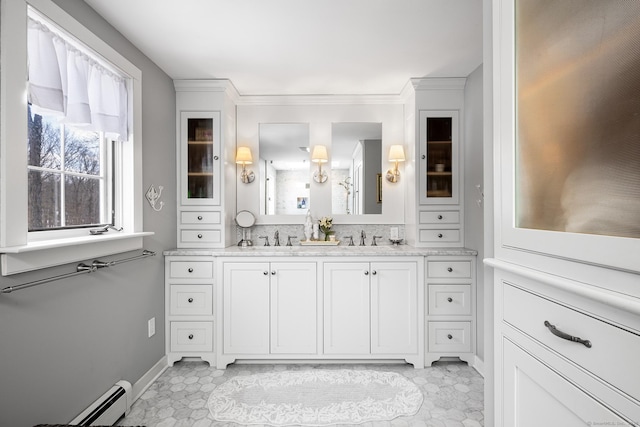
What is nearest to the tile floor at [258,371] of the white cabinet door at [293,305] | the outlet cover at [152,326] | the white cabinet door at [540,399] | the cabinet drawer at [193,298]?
the white cabinet door at [293,305]

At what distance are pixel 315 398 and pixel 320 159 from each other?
2.16m

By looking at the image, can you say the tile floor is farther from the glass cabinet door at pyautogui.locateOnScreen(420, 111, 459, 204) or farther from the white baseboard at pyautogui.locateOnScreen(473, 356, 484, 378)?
the glass cabinet door at pyautogui.locateOnScreen(420, 111, 459, 204)

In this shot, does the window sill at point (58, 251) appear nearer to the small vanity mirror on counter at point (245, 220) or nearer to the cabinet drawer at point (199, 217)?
the cabinet drawer at point (199, 217)

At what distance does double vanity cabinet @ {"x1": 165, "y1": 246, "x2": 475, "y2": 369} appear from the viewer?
272cm

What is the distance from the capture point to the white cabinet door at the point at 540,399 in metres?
0.71

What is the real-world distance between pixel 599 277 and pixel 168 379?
2.87 meters

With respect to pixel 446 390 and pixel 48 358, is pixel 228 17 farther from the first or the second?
pixel 446 390

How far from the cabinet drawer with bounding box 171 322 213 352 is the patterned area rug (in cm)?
43

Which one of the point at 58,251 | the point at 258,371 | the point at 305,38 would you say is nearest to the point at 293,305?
the point at 258,371

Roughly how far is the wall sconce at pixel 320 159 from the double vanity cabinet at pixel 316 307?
929mm

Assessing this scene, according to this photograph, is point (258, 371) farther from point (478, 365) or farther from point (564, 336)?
point (564, 336)

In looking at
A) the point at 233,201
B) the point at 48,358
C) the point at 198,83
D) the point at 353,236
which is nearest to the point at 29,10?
the point at 198,83

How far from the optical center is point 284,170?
335cm

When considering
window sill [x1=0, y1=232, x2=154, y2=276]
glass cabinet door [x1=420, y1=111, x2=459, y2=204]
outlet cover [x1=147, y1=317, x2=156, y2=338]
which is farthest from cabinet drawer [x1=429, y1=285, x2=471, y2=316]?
window sill [x1=0, y1=232, x2=154, y2=276]
